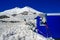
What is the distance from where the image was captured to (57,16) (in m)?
1.37

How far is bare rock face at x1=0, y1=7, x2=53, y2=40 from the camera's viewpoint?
876 millimetres

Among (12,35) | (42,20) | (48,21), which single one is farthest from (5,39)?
(48,21)

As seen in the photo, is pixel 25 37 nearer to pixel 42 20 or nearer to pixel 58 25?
pixel 42 20

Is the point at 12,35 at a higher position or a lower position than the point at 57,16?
lower

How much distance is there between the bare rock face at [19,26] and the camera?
876 millimetres

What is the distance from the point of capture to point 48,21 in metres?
1.39

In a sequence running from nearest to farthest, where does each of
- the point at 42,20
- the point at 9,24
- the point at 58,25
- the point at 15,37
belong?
the point at 15,37, the point at 9,24, the point at 42,20, the point at 58,25

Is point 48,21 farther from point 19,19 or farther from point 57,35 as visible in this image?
point 19,19

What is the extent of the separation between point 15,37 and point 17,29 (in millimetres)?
65

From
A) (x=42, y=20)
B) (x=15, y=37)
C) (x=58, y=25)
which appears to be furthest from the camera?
(x=58, y=25)

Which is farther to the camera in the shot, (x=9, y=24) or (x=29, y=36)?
(x=9, y=24)

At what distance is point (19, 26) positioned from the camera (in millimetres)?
961

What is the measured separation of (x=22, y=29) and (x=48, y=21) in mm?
525

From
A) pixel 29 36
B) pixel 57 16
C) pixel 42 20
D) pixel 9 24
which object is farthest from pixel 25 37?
pixel 57 16
